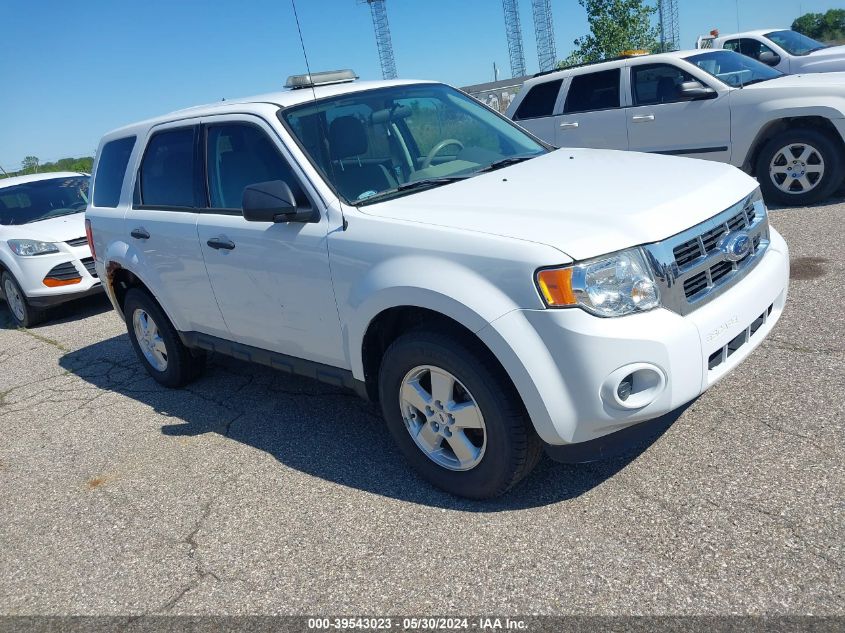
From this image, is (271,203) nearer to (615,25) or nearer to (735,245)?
(735,245)

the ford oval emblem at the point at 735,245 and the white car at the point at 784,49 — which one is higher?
the ford oval emblem at the point at 735,245

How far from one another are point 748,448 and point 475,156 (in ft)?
6.79

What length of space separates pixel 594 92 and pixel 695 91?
1402 mm

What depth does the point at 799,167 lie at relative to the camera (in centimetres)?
812

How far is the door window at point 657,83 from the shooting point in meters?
8.84

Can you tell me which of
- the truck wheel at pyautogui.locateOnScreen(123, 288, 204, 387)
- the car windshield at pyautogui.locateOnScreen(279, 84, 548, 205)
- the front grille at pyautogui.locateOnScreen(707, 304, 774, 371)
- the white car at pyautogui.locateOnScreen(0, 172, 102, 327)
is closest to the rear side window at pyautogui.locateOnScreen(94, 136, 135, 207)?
the truck wheel at pyautogui.locateOnScreen(123, 288, 204, 387)

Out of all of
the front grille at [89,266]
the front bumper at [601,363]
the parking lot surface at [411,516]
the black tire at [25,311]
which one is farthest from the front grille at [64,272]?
the front bumper at [601,363]

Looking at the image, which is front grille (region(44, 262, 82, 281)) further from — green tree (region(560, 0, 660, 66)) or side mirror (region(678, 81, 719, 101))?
green tree (region(560, 0, 660, 66))

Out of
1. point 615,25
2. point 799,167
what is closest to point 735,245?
point 799,167

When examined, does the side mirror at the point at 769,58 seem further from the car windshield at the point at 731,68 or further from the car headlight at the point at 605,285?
the car headlight at the point at 605,285

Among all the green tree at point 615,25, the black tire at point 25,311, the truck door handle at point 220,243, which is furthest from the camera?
the green tree at point 615,25

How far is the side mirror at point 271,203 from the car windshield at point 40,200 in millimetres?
6427

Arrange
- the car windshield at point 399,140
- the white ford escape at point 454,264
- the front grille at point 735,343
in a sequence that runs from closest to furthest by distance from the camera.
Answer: the white ford escape at point 454,264 < the front grille at point 735,343 < the car windshield at point 399,140

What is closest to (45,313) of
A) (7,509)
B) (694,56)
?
(7,509)
